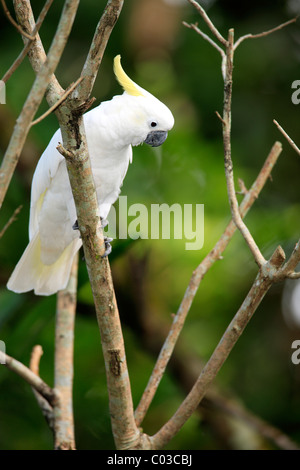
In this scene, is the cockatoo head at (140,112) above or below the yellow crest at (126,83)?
below

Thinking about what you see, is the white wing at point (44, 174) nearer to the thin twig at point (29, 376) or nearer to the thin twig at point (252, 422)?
the thin twig at point (29, 376)

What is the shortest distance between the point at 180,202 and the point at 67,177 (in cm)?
98

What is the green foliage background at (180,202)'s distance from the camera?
2.70m

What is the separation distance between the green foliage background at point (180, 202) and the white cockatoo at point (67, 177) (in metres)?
0.18

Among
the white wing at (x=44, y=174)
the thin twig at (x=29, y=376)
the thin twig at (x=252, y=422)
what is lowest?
the thin twig at (x=252, y=422)

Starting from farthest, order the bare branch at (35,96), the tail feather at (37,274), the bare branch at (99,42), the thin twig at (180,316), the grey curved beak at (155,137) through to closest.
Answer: the tail feather at (37,274)
the grey curved beak at (155,137)
the thin twig at (180,316)
the bare branch at (99,42)
the bare branch at (35,96)

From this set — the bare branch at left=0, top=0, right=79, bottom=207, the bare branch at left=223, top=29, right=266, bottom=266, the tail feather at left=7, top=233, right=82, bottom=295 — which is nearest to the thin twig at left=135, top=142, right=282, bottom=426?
the bare branch at left=223, top=29, right=266, bottom=266

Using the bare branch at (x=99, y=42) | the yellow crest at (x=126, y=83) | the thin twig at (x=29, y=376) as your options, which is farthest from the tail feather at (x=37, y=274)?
the bare branch at (x=99, y=42)

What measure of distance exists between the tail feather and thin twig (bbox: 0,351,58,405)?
388 millimetres

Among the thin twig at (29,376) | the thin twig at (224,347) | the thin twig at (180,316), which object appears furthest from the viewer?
the thin twig at (180,316)

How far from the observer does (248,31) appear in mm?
3486

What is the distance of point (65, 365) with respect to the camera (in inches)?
80.1

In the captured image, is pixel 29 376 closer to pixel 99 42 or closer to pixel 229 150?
pixel 229 150
